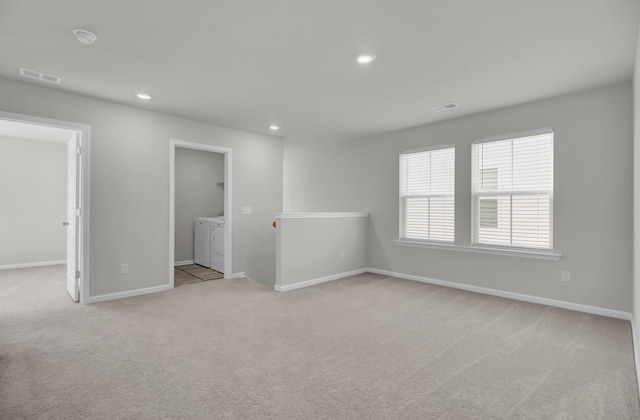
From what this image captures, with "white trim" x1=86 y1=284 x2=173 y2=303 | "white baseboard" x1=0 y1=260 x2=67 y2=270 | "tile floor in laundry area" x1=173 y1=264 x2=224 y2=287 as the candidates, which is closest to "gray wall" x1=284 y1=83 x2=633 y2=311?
"tile floor in laundry area" x1=173 y1=264 x2=224 y2=287

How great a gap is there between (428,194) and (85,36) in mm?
4364

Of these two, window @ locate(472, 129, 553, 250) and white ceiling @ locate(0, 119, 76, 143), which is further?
white ceiling @ locate(0, 119, 76, 143)

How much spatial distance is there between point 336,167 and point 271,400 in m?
4.87

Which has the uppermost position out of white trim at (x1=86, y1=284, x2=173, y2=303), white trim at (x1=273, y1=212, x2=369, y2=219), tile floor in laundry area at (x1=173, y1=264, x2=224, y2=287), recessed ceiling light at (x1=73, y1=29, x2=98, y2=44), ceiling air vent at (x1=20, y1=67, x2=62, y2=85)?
ceiling air vent at (x1=20, y1=67, x2=62, y2=85)

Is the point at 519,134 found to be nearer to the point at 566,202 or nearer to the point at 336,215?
the point at 566,202

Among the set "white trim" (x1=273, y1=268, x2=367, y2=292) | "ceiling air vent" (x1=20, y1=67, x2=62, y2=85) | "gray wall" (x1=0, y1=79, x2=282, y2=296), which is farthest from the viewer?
"white trim" (x1=273, y1=268, x2=367, y2=292)

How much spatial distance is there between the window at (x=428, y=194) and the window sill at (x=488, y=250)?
11 centimetres

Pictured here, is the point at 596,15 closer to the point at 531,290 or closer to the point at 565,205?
the point at 565,205

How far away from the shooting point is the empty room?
7.02 feet

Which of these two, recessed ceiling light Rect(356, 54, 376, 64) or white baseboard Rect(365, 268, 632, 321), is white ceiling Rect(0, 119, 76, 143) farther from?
white baseboard Rect(365, 268, 632, 321)

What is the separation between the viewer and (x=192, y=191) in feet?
22.7

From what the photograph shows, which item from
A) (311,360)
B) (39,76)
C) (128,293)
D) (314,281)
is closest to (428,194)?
(314,281)

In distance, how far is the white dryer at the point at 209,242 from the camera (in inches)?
229

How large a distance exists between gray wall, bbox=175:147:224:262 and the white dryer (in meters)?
0.20
